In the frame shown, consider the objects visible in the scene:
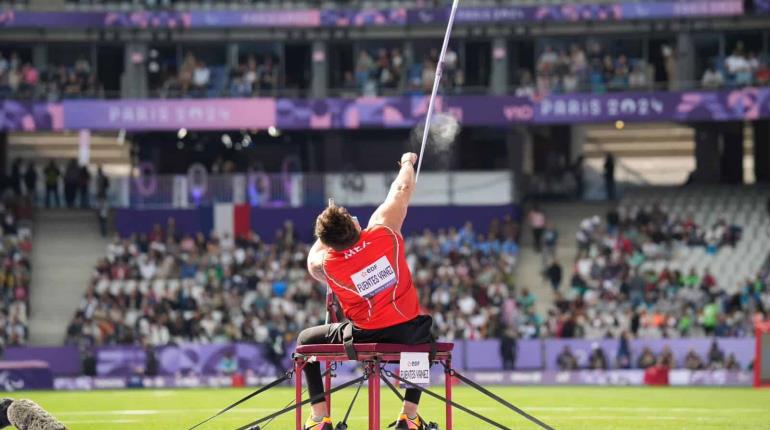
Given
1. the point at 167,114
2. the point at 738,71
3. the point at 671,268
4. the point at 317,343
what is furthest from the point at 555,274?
the point at 317,343

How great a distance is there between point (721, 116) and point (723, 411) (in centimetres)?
2474

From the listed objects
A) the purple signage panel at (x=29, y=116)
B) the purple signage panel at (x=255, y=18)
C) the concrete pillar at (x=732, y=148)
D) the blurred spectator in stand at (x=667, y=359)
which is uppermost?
the purple signage panel at (x=255, y=18)

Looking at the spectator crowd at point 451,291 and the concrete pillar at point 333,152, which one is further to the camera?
the concrete pillar at point 333,152

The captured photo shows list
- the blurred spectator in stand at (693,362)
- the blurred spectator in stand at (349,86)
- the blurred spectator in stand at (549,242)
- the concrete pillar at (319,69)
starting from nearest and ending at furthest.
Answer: the blurred spectator in stand at (693,362) → the blurred spectator in stand at (549,242) → the blurred spectator in stand at (349,86) → the concrete pillar at (319,69)

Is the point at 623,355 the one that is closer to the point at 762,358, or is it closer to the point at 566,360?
the point at 566,360

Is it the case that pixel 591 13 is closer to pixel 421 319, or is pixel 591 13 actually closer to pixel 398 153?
pixel 398 153

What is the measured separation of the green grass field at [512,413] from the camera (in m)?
15.8

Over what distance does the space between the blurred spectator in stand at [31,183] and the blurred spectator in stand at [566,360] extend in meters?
19.3

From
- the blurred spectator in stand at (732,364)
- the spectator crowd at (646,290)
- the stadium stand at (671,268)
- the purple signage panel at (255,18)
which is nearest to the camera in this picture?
the blurred spectator in stand at (732,364)

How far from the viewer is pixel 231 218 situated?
42.8 m

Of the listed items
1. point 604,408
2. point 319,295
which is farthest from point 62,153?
point 604,408

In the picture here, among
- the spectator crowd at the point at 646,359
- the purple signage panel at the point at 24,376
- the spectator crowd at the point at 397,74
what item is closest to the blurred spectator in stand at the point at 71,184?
the spectator crowd at the point at 397,74

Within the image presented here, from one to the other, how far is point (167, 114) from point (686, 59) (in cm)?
1697

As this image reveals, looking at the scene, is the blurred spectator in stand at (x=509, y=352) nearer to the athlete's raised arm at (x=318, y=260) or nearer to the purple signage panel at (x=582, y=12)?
the purple signage panel at (x=582, y=12)
